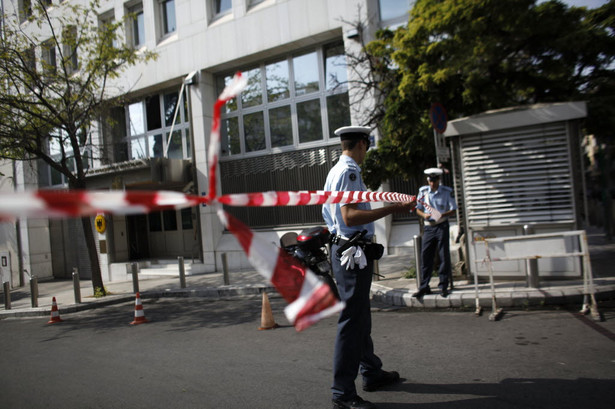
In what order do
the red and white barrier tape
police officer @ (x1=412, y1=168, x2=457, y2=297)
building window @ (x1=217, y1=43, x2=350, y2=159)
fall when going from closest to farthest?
1. the red and white barrier tape
2. police officer @ (x1=412, y1=168, x2=457, y2=297)
3. building window @ (x1=217, y1=43, x2=350, y2=159)

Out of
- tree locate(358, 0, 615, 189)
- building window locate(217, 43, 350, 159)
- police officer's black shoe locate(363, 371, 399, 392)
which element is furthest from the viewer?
building window locate(217, 43, 350, 159)

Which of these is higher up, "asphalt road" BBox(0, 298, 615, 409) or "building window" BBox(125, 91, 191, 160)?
"building window" BBox(125, 91, 191, 160)

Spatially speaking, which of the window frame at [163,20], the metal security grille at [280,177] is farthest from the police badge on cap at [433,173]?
the window frame at [163,20]

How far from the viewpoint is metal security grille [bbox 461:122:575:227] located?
682 centimetres

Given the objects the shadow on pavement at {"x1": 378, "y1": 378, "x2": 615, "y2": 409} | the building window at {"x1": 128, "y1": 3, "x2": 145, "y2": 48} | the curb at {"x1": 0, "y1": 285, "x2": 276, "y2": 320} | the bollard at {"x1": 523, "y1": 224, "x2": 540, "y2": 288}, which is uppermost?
→ the building window at {"x1": 128, "y1": 3, "x2": 145, "y2": 48}

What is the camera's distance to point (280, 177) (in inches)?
550

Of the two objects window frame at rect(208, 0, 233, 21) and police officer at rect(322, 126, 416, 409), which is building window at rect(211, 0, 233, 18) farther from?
police officer at rect(322, 126, 416, 409)

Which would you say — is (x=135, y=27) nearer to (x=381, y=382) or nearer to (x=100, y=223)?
(x=100, y=223)

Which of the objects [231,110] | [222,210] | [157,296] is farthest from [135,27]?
[222,210]

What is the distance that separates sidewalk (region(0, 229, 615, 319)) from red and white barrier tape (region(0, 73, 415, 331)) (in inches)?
157

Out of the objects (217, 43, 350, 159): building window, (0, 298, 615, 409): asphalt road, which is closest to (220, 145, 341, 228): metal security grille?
(217, 43, 350, 159): building window

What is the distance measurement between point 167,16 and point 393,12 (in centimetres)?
908

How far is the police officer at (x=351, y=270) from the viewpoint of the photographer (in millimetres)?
3039

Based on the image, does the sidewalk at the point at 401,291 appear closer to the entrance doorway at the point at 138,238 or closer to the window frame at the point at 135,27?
the entrance doorway at the point at 138,238
